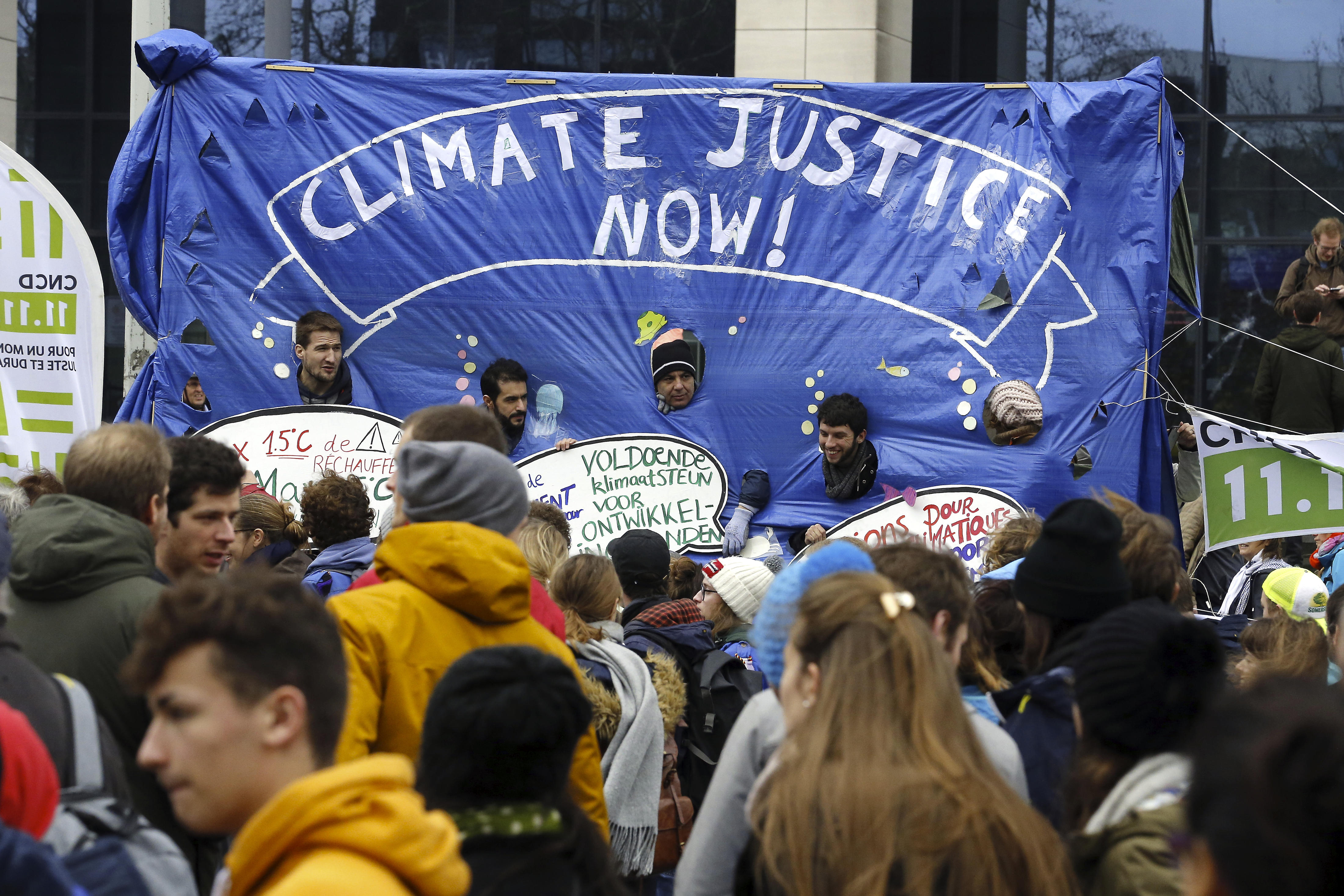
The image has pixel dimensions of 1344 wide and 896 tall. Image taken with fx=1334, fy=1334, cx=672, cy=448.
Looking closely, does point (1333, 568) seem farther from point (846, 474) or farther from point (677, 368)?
point (677, 368)

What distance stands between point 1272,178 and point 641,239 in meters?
7.70

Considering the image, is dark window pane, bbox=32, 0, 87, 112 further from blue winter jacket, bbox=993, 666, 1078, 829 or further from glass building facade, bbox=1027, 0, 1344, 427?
blue winter jacket, bbox=993, 666, 1078, 829

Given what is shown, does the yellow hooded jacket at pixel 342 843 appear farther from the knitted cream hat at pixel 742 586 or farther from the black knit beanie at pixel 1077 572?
the knitted cream hat at pixel 742 586

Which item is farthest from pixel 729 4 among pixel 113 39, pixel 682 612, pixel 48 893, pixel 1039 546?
pixel 48 893

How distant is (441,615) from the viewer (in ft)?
9.31

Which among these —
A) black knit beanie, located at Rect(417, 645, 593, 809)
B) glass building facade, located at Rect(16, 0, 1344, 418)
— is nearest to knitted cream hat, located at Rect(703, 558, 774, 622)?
black knit beanie, located at Rect(417, 645, 593, 809)

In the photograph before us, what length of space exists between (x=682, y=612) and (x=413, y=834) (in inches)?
119

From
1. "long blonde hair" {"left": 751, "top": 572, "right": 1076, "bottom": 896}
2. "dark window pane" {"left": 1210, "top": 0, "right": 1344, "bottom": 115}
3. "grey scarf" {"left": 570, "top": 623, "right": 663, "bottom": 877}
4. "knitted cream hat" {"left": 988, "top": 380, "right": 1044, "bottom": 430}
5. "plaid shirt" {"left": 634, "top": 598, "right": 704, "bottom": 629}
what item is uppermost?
"dark window pane" {"left": 1210, "top": 0, "right": 1344, "bottom": 115}

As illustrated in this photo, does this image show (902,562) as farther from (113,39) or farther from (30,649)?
(113,39)

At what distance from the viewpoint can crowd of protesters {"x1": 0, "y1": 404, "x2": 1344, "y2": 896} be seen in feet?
5.31

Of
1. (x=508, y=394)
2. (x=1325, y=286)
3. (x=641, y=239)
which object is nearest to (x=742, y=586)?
(x=508, y=394)

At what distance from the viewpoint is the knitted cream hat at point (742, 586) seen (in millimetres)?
4832

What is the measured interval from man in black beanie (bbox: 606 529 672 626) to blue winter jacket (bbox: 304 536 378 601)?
895 millimetres

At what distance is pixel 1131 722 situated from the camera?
7.54ft
